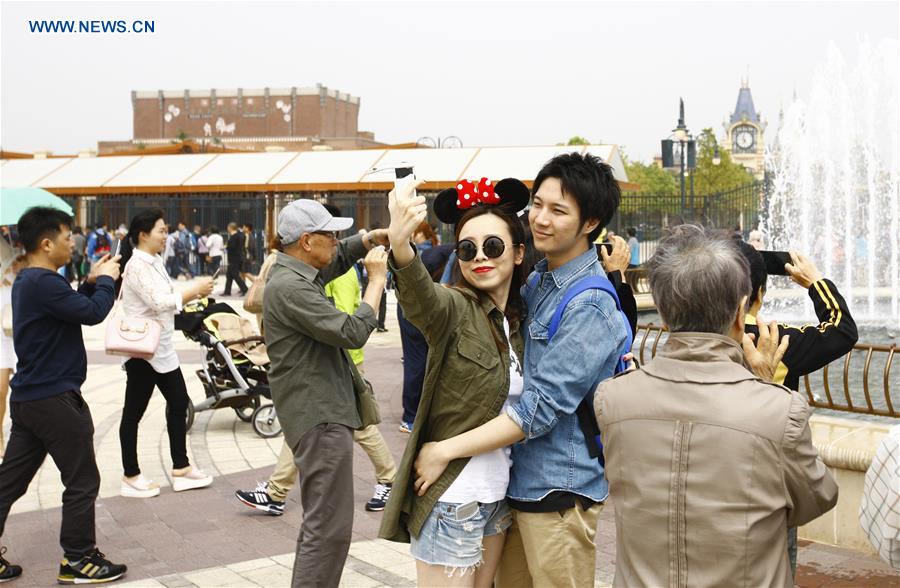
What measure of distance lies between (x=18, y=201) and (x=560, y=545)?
587 cm

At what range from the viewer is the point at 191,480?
6.48m

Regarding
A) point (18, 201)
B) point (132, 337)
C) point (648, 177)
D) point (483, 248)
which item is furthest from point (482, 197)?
point (648, 177)

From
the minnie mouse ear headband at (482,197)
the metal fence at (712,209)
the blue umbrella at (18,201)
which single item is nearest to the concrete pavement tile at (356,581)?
the minnie mouse ear headband at (482,197)

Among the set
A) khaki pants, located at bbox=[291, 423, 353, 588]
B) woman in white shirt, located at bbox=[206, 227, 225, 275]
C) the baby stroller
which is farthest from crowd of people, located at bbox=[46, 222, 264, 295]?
khaki pants, located at bbox=[291, 423, 353, 588]

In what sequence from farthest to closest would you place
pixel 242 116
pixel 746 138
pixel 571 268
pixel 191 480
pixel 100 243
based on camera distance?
pixel 746 138, pixel 242 116, pixel 100 243, pixel 191 480, pixel 571 268

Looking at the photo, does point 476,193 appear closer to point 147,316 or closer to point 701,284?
point 701,284

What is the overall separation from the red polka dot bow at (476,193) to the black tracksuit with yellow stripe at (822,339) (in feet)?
3.37

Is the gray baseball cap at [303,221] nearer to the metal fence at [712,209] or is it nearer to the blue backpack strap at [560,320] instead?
the blue backpack strap at [560,320]

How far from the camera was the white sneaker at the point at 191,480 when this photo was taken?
6426mm

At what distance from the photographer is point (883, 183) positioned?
25.3m

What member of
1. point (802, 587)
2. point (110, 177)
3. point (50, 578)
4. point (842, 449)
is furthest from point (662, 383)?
point (110, 177)

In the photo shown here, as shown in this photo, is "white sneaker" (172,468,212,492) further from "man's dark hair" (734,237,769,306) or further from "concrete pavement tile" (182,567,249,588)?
"man's dark hair" (734,237,769,306)

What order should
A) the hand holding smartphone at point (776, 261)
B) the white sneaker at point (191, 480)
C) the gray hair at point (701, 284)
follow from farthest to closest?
1. the white sneaker at point (191, 480)
2. the hand holding smartphone at point (776, 261)
3. the gray hair at point (701, 284)

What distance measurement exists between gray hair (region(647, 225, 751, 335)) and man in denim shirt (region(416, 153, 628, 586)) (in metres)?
0.45
